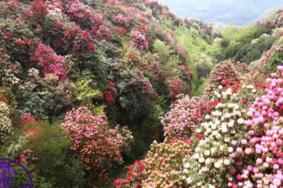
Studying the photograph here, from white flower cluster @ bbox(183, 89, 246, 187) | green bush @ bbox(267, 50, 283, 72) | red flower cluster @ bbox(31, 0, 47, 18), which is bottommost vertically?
red flower cluster @ bbox(31, 0, 47, 18)

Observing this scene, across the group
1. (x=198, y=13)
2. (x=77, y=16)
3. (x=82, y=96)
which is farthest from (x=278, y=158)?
(x=198, y=13)

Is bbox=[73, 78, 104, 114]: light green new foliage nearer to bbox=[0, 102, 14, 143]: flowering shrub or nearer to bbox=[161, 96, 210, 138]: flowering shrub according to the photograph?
bbox=[161, 96, 210, 138]: flowering shrub

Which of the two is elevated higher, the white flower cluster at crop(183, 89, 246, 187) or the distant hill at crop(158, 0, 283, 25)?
the white flower cluster at crop(183, 89, 246, 187)

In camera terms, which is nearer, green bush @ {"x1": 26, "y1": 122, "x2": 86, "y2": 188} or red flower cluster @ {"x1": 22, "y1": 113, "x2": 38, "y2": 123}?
green bush @ {"x1": 26, "y1": 122, "x2": 86, "y2": 188}

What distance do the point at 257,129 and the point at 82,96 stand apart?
946 centimetres

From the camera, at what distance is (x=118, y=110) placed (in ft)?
64.6

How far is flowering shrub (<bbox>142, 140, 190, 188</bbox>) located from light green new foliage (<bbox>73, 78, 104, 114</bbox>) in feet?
16.3

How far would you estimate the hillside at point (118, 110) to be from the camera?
29.9ft

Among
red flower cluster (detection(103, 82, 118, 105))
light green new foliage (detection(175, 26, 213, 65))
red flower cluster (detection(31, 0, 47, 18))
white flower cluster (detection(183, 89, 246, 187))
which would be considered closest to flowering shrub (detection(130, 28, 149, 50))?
red flower cluster (detection(103, 82, 118, 105))

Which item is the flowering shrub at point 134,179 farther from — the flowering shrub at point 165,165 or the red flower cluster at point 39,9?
the red flower cluster at point 39,9

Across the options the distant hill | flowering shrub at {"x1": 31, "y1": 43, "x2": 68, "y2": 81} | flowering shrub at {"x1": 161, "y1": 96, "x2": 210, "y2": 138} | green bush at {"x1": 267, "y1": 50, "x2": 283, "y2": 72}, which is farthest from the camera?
Result: the distant hill

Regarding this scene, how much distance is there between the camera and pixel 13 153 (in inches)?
470

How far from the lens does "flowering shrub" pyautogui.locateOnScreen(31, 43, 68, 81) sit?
17438 millimetres

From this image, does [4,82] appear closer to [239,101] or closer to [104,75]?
[104,75]
